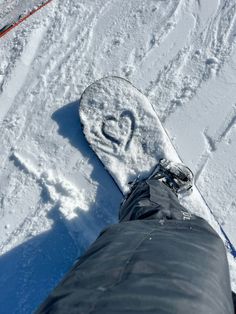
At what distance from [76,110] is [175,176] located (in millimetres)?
705

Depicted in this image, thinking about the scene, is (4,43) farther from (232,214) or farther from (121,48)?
(232,214)

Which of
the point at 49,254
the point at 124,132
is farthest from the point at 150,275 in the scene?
the point at 124,132

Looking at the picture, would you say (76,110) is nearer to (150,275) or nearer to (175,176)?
(175,176)

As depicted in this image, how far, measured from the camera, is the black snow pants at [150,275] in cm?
106

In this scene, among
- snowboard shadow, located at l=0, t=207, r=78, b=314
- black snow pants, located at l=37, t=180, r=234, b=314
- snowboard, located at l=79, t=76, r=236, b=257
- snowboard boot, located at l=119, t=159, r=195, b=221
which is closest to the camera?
black snow pants, located at l=37, t=180, r=234, b=314

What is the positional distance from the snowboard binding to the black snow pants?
53 cm

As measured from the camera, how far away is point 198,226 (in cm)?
152

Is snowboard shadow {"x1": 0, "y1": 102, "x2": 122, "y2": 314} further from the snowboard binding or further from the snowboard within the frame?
the snowboard binding

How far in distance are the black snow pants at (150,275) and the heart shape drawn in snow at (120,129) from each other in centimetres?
78

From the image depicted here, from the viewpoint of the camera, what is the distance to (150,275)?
3.79 ft

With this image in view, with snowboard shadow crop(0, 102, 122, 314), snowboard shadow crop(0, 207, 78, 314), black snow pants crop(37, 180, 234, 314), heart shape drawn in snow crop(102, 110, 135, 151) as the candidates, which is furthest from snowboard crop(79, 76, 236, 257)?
black snow pants crop(37, 180, 234, 314)

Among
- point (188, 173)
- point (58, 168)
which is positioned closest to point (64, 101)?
point (58, 168)

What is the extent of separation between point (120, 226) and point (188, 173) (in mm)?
735

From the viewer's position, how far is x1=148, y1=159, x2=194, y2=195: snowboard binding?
206 cm
